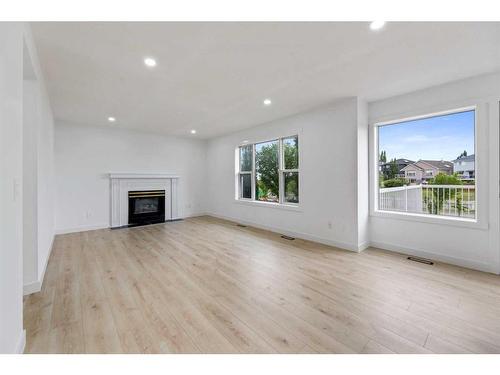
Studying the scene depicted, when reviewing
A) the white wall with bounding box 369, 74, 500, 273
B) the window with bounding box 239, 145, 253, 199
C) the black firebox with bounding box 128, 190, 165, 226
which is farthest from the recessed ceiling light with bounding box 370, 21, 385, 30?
the black firebox with bounding box 128, 190, 165, 226

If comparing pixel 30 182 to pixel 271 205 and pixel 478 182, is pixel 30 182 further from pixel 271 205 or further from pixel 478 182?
pixel 478 182

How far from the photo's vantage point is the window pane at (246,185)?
A: 590 cm

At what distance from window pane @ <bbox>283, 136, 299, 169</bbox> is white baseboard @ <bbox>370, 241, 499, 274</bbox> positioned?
2075 mm

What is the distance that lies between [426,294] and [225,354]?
2107 mm

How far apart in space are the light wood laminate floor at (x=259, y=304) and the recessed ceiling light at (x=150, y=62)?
2.49 meters

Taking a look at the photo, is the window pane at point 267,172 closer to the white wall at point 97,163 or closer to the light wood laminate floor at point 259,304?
the light wood laminate floor at point 259,304

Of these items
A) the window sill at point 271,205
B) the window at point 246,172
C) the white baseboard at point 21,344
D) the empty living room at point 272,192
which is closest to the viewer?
the white baseboard at point 21,344

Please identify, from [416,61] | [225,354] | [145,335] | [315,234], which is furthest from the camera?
[315,234]

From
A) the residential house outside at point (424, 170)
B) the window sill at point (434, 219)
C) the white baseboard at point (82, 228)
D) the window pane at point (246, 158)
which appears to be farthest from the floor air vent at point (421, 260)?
the white baseboard at point (82, 228)

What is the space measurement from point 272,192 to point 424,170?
2.87 metres

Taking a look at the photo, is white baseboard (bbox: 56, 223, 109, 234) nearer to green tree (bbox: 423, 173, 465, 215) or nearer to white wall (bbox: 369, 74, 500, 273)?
white wall (bbox: 369, 74, 500, 273)

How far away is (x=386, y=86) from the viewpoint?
10.2 feet
